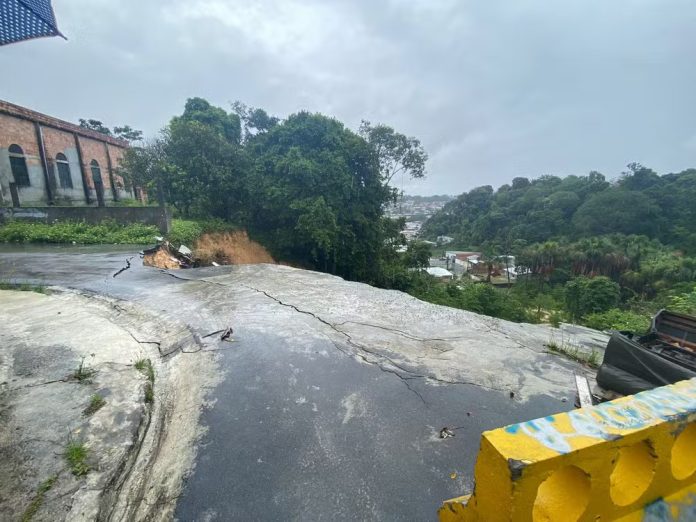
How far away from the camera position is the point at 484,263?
38156 millimetres

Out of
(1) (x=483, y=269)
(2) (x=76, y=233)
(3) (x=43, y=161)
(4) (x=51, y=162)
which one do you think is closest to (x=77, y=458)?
(2) (x=76, y=233)

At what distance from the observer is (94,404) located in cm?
262

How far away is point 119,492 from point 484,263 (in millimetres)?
40135

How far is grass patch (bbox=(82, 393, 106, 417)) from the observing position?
253cm

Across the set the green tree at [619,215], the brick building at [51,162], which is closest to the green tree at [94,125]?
the brick building at [51,162]

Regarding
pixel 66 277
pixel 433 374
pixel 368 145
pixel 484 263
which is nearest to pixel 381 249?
pixel 368 145

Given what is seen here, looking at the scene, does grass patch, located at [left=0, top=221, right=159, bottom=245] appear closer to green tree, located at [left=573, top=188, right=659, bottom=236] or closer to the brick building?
the brick building

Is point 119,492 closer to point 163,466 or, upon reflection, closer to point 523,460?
point 163,466

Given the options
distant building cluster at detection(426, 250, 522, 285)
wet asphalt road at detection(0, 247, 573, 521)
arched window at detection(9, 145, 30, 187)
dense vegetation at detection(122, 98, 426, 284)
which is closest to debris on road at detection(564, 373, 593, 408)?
wet asphalt road at detection(0, 247, 573, 521)

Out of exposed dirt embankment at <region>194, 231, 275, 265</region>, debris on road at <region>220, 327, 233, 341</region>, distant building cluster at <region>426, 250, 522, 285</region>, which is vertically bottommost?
distant building cluster at <region>426, 250, 522, 285</region>

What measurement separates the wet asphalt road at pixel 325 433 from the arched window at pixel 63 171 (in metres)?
21.4

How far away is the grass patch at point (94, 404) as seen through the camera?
2.53m

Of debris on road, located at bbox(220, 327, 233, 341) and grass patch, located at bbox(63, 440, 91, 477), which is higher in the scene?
grass patch, located at bbox(63, 440, 91, 477)

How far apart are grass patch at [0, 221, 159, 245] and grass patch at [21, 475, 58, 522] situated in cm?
1109
